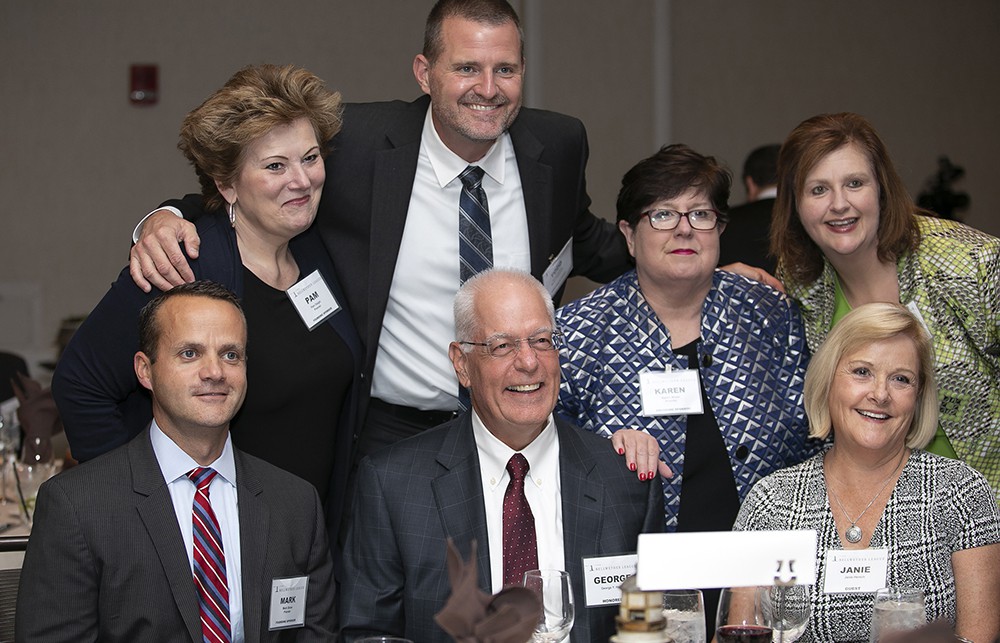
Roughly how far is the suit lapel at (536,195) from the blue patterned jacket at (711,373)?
24cm

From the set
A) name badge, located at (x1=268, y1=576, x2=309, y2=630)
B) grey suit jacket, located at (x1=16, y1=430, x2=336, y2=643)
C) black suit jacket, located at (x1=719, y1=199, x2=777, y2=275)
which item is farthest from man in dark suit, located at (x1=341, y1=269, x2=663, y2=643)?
black suit jacket, located at (x1=719, y1=199, x2=777, y2=275)

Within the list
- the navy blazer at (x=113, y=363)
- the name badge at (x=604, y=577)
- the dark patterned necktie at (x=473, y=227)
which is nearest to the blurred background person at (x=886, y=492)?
the name badge at (x=604, y=577)

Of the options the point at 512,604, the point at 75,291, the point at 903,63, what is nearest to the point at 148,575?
the point at 512,604

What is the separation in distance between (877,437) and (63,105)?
617 cm

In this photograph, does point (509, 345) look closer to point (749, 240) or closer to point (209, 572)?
point (209, 572)

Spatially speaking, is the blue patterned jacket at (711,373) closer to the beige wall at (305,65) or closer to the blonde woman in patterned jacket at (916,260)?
the blonde woman in patterned jacket at (916,260)

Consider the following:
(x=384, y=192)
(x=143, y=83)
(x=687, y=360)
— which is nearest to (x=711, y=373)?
(x=687, y=360)

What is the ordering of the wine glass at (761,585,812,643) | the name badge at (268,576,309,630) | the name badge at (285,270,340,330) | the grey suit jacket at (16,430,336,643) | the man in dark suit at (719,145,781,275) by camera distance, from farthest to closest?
the man in dark suit at (719,145,781,275), the name badge at (285,270,340,330), the name badge at (268,576,309,630), the grey suit jacket at (16,430,336,643), the wine glass at (761,585,812,643)

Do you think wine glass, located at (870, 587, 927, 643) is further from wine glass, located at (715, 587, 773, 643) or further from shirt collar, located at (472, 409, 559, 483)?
shirt collar, located at (472, 409, 559, 483)

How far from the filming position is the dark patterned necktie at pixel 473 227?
132 inches

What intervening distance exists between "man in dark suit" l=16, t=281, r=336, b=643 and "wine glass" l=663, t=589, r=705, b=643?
93cm

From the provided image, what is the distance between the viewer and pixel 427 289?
3371 millimetres

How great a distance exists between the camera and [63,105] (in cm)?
738

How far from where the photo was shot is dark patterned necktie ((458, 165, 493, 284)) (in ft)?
11.0
